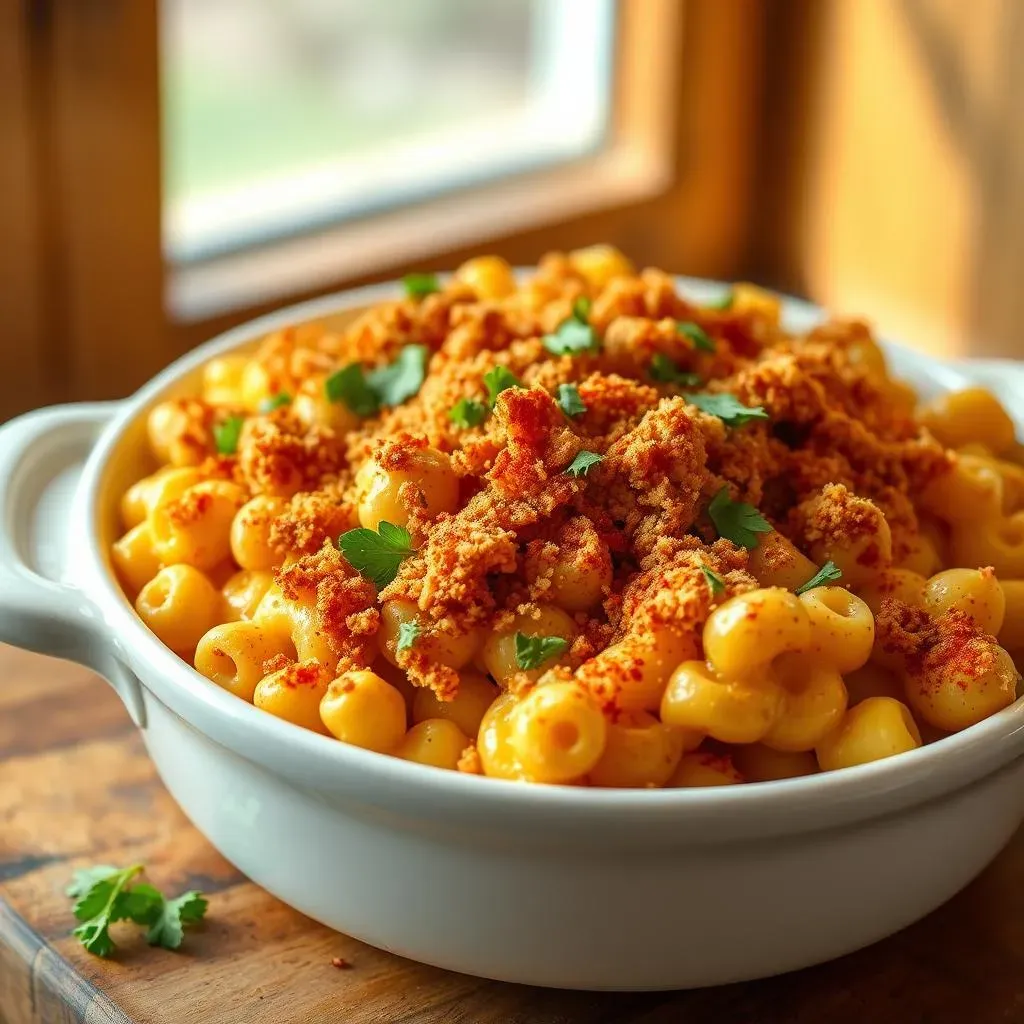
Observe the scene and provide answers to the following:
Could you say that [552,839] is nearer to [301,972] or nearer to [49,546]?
[301,972]

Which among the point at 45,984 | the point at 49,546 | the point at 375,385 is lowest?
the point at 45,984

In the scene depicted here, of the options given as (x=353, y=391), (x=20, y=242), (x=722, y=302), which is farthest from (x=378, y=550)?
(x=20, y=242)

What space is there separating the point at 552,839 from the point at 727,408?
1.06ft

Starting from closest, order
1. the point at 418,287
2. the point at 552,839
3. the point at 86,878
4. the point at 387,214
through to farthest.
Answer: the point at 552,839
the point at 86,878
the point at 418,287
the point at 387,214

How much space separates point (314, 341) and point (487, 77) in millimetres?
896

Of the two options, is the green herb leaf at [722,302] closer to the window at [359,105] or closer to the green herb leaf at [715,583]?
the green herb leaf at [715,583]

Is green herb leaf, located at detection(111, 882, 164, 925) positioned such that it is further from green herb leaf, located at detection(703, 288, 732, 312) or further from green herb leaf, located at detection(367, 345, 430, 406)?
green herb leaf, located at detection(703, 288, 732, 312)

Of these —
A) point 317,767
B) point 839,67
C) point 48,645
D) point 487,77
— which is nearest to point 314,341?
point 48,645

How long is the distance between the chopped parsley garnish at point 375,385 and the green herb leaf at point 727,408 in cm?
19

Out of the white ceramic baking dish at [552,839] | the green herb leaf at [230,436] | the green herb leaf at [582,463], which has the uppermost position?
the green herb leaf at [582,463]

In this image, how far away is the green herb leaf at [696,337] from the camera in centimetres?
104

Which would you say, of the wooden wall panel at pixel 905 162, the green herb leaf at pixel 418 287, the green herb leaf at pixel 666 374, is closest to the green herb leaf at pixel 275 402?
the green herb leaf at pixel 418 287

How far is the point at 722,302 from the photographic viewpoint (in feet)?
3.96

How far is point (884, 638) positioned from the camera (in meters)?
0.90
